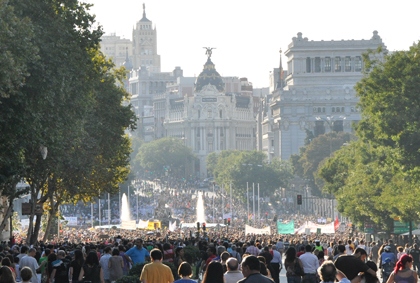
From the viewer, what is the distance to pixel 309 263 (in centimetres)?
3662

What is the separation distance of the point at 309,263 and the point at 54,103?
59.8 ft

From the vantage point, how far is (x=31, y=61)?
1869 inches

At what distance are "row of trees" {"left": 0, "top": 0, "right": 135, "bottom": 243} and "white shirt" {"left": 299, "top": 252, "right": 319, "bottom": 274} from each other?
9.70 metres

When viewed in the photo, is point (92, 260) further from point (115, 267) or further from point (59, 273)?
point (115, 267)

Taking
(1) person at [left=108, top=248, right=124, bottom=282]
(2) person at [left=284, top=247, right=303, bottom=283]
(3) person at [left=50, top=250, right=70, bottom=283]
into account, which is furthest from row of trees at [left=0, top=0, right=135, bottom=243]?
(2) person at [left=284, top=247, right=303, bottom=283]

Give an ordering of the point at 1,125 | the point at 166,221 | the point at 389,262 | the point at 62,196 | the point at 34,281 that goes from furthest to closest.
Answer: the point at 166,221, the point at 62,196, the point at 1,125, the point at 389,262, the point at 34,281

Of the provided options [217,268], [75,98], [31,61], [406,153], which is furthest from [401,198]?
[217,268]

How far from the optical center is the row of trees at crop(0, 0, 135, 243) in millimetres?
43969

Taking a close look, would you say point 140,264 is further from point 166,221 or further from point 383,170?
point 166,221

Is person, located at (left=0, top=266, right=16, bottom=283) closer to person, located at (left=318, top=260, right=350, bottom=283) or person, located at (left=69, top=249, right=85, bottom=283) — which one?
person, located at (left=318, top=260, right=350, bottom=283)

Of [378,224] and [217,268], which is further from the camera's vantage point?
[378,224]

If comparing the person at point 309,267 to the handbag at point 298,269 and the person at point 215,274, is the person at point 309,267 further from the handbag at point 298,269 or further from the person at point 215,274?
the person at point 215,274

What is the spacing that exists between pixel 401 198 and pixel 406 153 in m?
15.3

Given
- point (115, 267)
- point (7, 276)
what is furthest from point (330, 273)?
point (115, 267)
